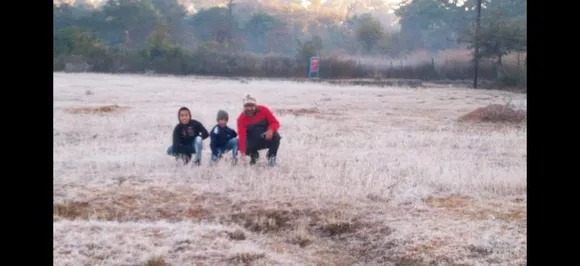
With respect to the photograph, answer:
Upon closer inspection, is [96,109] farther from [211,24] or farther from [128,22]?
[211,24]

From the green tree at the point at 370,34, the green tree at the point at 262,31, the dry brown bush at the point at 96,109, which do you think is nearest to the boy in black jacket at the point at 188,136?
the dry brown bush at the point at 96,109

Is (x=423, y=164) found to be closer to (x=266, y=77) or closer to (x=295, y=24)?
(x=266, y=77)

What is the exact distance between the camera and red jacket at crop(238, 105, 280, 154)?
18.0ft

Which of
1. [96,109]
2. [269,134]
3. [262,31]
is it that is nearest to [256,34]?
[262,31]

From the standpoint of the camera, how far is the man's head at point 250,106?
5430 millimetres

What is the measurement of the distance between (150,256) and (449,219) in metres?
2.04

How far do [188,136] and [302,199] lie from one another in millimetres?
1572

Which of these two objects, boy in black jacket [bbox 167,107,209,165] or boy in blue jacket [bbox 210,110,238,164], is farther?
boy in blue jacket [bbox 210,110,238,164]

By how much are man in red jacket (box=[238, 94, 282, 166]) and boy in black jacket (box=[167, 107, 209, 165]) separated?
0.38 metres

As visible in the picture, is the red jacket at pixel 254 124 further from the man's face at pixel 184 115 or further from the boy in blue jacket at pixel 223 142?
the man's face at pixel 184 115

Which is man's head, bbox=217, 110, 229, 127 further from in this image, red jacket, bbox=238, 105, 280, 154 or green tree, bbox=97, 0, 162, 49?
green tree, bbox=97, 0, 162, 49

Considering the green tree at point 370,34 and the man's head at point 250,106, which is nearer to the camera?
the man's head at point 250,106

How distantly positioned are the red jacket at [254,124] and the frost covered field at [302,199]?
300mm

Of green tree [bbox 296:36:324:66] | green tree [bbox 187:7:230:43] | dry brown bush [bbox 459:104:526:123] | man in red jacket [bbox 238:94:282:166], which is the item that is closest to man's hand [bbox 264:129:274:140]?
man in red jacket [bbox 238:94:282:166]
